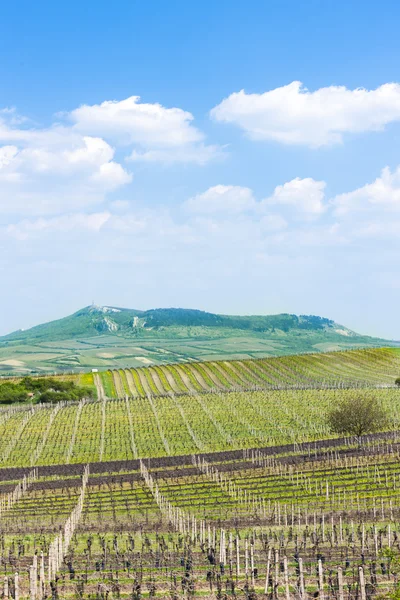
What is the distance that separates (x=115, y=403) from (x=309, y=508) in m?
75.6

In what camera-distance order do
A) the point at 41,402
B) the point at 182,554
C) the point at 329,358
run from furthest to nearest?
the point at 329,358
the point at 41,402
the point at 182,554

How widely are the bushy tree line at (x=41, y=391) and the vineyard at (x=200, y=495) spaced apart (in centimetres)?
575

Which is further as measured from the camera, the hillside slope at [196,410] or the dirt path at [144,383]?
the dirt path at [144,383]

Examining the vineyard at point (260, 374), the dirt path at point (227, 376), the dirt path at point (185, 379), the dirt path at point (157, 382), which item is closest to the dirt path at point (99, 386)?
the vineyard at point (260, 374)

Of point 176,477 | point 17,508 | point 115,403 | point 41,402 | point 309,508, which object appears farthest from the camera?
point 41,402

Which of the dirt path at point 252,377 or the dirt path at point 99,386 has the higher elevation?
the dirt path at point 252,377

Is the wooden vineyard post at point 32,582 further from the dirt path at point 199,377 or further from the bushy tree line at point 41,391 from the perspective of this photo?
the dirt path at point 199,377

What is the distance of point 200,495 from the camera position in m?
54.3

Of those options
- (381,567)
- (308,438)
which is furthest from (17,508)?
(308,438)

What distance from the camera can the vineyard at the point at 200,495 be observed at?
28188mm

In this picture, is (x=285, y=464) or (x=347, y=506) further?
(x=285, y=464)

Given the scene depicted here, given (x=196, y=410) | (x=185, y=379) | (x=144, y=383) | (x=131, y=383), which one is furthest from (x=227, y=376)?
(x=196, y=410)

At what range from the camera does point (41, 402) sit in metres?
129

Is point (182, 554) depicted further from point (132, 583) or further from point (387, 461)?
point (387, 461)
